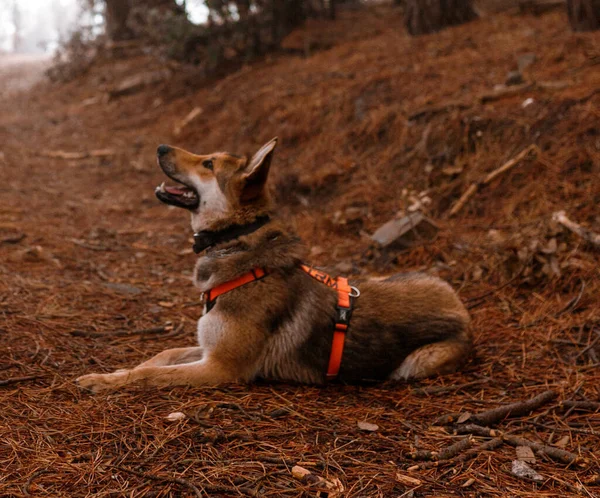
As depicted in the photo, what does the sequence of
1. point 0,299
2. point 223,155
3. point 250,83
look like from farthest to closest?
point 250,83
point 0,299
point 223,155

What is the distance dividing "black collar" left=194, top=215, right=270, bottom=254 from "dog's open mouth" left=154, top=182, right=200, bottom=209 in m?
0.23

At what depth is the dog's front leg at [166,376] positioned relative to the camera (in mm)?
3496

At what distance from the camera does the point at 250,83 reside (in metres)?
12.3

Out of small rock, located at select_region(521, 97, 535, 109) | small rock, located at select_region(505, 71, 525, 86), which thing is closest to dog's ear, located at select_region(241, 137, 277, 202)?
small rock, located at select_region(521, 97, 535, 109)

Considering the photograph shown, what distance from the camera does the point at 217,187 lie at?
4.10 meters

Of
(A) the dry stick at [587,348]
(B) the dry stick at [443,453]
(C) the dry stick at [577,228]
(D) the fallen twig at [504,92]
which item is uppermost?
(D) the fallen twig at [504,92]

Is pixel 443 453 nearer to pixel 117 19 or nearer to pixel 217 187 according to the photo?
pixel 217 187

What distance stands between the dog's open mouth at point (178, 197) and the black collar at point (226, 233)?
0.76 feet

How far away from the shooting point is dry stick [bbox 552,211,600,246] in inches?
192

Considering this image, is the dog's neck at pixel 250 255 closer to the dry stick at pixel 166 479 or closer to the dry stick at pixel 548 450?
the dry stick at pixel 166 479

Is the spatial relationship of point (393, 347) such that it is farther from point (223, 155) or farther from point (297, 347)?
point (223, 155)

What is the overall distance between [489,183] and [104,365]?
459 centimetres

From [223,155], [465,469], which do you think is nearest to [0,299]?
[223,155]

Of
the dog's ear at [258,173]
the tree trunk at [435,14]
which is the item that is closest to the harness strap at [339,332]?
the dog's ear at [258,173]
